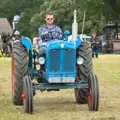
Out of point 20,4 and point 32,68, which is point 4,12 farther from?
point 32,68

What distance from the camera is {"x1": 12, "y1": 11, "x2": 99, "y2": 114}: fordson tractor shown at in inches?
332

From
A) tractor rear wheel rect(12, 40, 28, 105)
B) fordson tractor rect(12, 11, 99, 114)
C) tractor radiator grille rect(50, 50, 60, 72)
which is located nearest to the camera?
fordson tractor rect(12, 11, 99, 114)

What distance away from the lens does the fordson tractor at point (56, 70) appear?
8.45 metres

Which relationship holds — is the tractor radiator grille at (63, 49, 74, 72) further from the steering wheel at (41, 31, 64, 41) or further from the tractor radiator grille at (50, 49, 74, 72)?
the steering wheel at (41, 31, 64, 41)

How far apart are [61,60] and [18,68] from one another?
33.5 inches

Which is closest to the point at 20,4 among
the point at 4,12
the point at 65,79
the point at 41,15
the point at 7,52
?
the point at 4,12

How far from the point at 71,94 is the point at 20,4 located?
8983 cm

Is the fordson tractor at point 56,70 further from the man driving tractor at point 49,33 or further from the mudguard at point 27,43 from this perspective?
the man driving tractor at point 49,33

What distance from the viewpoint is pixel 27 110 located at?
8.30 m

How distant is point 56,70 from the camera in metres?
8.62

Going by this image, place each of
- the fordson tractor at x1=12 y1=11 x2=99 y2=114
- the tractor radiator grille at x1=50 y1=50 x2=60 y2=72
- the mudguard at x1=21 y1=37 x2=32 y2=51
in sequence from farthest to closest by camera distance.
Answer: the mudguard at x1=21 y1=37 x2=32 y2=51
the tractor radiator grille at x1=50 y1=50 x2=60 y2=72
the fordson tractor at x1=12 y1=11 x2=99 y2=114

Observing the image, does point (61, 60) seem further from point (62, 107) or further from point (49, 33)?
point (62, 107)

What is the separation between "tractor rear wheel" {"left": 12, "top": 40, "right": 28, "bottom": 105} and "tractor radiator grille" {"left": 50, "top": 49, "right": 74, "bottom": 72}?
0.61m

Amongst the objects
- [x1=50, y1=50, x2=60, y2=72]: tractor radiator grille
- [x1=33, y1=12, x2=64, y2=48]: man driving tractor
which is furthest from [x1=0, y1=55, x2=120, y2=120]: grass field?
[x1=33, y1=12, x2=64, y2=48]: man driving tractor
